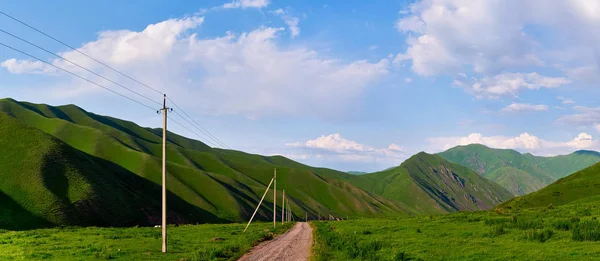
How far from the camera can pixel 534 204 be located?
130375 mm

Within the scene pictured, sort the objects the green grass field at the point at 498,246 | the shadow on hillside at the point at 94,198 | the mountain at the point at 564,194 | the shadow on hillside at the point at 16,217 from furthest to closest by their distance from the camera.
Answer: the shadow on hillside at the point at 94,198 < the mountain at the point at 564,194 < the shadow on hillside at the point at 16,217 < the green grass field at the point at 498,246

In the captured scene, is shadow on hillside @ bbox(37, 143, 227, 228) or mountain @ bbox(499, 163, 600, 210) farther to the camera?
shadow on hillside @ bbox(37, 143, 227, 228)

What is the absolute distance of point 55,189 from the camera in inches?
5507

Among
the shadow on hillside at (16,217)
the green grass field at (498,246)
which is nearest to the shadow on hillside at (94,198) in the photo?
the shadow on hillside at (16,217)

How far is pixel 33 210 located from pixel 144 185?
231 ft

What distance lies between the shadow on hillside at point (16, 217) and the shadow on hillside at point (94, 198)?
551 cm

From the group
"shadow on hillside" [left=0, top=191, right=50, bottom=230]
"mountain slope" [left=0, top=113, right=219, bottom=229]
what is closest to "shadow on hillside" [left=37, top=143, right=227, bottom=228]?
"mountain slope" [left=0, top=113, right=219, bottom=229]

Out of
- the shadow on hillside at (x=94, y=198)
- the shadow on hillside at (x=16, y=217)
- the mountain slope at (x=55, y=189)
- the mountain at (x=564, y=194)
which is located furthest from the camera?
the shadow on hillside at (x=94, y=198)

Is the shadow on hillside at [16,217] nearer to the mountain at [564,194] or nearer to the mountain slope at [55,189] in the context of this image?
the mountain slope at [55,189]

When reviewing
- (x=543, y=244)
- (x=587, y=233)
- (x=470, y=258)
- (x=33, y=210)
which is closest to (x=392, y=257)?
(x=470, y=258)

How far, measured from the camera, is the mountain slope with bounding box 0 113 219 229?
12925cm

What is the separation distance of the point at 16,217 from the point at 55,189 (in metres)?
17.6

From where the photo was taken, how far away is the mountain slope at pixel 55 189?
129 m

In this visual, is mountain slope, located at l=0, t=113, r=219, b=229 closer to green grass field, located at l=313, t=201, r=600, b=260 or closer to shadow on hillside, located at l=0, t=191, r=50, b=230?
shadow on hillside, located at l=0, t=191, r=50, b=230
